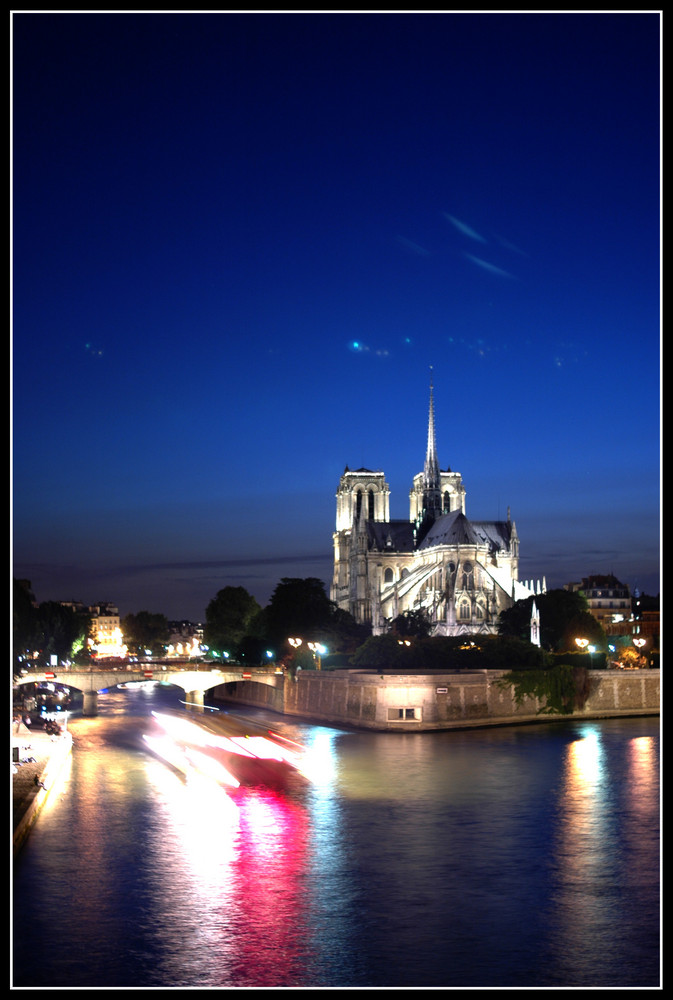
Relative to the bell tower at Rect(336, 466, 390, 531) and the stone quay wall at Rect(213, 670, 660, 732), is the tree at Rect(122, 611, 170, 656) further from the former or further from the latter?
the stone quay wall at Rect(213, 670, 660, 732)

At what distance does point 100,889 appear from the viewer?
22.8 m

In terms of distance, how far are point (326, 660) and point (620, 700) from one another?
831 inches

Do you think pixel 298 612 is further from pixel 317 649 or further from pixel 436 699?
pixel 436 699

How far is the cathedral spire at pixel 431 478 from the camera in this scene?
113 metres

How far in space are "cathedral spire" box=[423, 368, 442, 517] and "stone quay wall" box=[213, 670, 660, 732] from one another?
167 ft

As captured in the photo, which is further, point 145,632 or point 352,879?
point 145,632

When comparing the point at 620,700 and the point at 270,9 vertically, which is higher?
the point at 270,9

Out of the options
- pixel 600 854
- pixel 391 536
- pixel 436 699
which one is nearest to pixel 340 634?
pixel 391 536

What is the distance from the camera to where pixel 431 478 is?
375 ft

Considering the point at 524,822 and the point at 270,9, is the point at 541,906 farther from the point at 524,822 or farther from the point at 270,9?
the point at 270,9

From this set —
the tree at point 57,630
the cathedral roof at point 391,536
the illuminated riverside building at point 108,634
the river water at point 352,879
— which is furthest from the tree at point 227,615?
the illuminated riverside building at point 108,634

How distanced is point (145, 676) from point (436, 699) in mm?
23840

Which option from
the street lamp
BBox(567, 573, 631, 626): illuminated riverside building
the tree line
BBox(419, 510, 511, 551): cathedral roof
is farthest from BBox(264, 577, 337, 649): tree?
BBox(567, 573, 631, 626): illuminated riverside building
